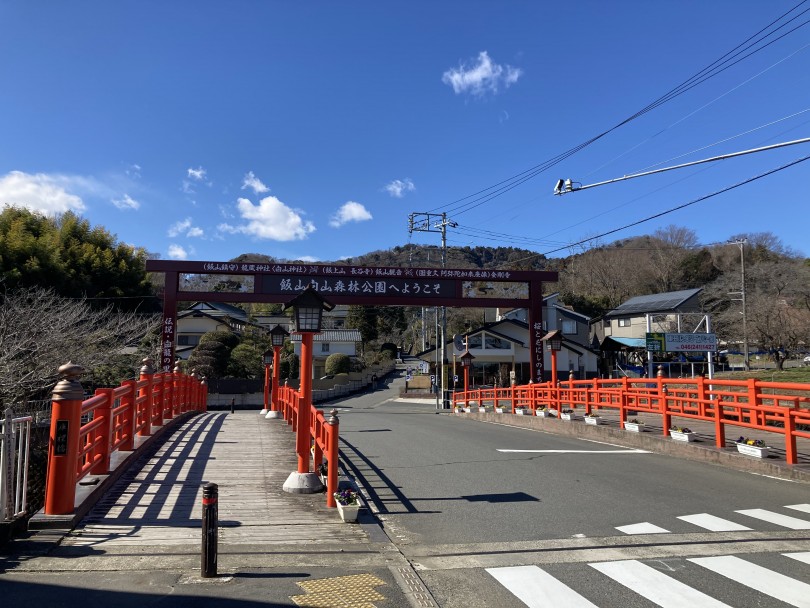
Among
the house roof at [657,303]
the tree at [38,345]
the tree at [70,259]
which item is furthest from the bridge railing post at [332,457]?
the house roof at [657,303]

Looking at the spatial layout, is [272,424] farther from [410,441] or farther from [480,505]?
[480,505]

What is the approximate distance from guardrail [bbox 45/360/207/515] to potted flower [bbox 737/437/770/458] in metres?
10.3

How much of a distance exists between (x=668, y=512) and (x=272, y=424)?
11302 mm

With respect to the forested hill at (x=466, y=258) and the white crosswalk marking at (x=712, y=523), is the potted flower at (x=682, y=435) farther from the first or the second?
the forested hill at (x=466, y=258)

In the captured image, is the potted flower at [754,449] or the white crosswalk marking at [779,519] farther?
the potted flower at [754,449]

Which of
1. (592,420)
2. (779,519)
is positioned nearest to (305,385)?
(779,519)

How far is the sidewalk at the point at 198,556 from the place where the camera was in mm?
4129

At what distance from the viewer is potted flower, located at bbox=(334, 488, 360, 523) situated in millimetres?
6219

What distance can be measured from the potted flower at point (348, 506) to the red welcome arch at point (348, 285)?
18491mm

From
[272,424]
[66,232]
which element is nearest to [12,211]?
[66,232]

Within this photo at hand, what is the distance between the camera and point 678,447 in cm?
1115

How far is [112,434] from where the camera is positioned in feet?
25.9

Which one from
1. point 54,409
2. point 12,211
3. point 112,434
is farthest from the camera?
point 12,211

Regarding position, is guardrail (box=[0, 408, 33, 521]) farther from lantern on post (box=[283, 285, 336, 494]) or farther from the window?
the window
